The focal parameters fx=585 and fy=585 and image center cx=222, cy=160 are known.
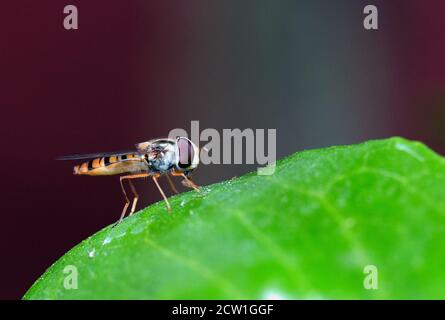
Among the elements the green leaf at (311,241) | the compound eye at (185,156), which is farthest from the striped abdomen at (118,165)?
the green leaf at (311,241)

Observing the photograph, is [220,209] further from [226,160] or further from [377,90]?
[377,90]

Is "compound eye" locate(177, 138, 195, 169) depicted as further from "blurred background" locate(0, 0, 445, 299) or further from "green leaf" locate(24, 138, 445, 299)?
"blurred background" locate(0, 0, 445, 299)

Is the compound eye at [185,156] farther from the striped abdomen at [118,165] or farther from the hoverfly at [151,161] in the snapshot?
the striped abdomen at [118,165]

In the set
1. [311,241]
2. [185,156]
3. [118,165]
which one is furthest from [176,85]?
[311,241]

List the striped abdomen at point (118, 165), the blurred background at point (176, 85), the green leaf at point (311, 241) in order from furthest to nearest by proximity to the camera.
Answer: the blurred background at point (176, 85) < the striped abdomen at point (118, 165) < the green leaf at point (311, 241)

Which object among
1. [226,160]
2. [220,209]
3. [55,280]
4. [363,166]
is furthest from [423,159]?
[226,160]

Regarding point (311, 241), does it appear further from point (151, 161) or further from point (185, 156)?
point (151, 161)
